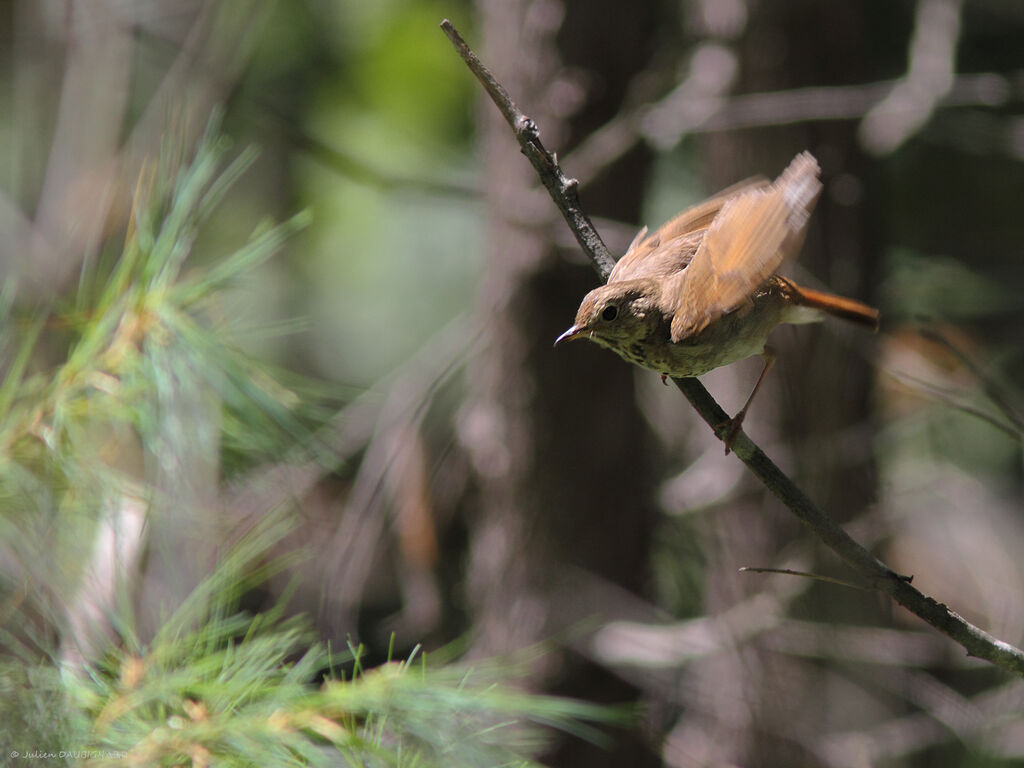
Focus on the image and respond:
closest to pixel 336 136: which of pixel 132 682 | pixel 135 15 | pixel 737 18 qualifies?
pixel 135 15

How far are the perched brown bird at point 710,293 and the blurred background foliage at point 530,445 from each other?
325mm

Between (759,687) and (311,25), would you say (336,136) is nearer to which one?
(311,25)

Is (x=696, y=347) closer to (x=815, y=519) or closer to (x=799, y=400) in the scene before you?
(x=815, y=519)

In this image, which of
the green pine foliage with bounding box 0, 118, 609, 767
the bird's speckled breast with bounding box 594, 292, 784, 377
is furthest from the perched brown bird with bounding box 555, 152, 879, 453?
the green pine foliage with bounding box 0, 118, 609, 767

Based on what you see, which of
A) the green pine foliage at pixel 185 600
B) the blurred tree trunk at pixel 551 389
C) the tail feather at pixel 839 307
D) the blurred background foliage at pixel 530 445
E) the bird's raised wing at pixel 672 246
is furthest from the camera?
the blurred tree trunk at pixel 551 389

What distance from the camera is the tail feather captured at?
7.03 feet

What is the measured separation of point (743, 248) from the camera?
180 centimetres

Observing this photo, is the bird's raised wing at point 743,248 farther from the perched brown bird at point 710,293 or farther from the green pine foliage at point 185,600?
the green pine foliage at point 185,600

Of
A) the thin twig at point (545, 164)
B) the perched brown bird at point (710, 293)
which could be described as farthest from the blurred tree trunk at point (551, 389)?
the thin twig at point (545, 164)

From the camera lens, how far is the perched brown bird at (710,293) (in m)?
1.73

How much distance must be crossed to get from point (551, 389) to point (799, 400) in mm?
954

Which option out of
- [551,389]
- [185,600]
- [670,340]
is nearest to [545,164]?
[670,340]

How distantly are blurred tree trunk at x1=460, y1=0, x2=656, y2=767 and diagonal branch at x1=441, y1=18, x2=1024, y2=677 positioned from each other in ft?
5.79

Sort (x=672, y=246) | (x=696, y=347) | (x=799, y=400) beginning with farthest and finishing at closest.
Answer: (x=799, y=400)
(x=672, y=246)
(x=696, y=347)
